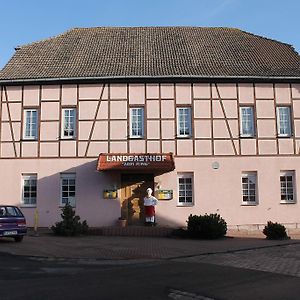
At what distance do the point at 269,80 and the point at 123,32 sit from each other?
9.43 metres

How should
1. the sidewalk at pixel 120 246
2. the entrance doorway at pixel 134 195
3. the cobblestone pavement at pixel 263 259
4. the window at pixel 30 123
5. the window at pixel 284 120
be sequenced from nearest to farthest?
the cobblestone pavement at pixel 263 259, the sidewalk at pixel 120 246, the entrance doorway at pixel 134 195, the window at pixel 30 123, the window at pixel 284 120

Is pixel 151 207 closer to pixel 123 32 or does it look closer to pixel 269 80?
pixel 269 80

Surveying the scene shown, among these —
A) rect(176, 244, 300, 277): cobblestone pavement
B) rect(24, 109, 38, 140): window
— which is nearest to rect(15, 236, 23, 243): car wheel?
rect(24, 109, 38, 140): window

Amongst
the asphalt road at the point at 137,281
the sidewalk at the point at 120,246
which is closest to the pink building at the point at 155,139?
the sidewalk at the point at 120,246

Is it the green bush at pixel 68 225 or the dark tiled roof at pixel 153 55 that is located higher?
the dark tiled roof at pixel 153 55

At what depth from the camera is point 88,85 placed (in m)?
23.0

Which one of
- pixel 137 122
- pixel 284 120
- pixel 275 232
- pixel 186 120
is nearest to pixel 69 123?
pixel 137 122

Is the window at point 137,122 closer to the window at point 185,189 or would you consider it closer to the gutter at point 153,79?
the gutter at point 153,79

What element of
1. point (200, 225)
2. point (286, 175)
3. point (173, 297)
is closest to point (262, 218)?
point (286, 175)

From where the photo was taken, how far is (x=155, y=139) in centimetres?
2252

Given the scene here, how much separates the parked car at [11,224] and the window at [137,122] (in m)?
7.49

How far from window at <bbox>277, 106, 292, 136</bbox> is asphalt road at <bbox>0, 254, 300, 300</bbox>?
41.1 ft

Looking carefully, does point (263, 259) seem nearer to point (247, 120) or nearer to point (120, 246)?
point (120, 246)

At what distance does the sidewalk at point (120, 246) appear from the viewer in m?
14.0
